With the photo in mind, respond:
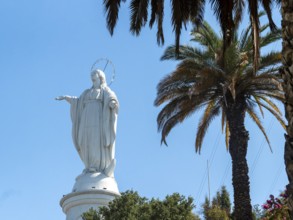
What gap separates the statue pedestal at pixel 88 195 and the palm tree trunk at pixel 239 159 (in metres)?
7.09

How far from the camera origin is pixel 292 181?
25.8ft

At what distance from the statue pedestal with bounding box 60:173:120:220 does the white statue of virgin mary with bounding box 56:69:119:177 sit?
636 millimetres

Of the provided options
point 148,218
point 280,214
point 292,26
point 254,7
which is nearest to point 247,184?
point 148,218

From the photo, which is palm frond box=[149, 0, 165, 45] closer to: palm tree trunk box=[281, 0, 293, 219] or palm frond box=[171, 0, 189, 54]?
palm frond box=[171, 0, 189, 54]

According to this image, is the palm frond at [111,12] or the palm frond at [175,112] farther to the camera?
the palm frond at [175,112]

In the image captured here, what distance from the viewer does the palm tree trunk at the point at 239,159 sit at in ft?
62.2

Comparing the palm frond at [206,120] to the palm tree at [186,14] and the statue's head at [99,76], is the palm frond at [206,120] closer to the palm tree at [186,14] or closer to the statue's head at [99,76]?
the palm tree at [186,14]

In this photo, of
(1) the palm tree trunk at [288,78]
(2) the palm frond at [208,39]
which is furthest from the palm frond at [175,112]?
(1) the palm tree trunk at [288,78]

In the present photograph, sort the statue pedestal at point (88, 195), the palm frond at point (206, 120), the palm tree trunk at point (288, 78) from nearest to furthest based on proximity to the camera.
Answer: the palm tree trunk at point (288, 78)
the palm frond at point (206, 120)
the statue pedestal at point (88, 195)

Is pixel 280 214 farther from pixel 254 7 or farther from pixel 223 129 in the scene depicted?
pixel 223 129

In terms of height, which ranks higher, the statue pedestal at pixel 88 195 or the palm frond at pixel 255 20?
the statue pedestal at pixel 88 195

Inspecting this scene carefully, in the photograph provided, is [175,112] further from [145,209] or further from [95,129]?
[95,129]

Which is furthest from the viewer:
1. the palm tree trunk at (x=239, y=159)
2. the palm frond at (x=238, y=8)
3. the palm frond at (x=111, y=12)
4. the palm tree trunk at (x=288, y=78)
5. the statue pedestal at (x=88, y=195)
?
the statue pedestal at (x=88, y=195)

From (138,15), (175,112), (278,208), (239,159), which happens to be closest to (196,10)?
(138,15)
